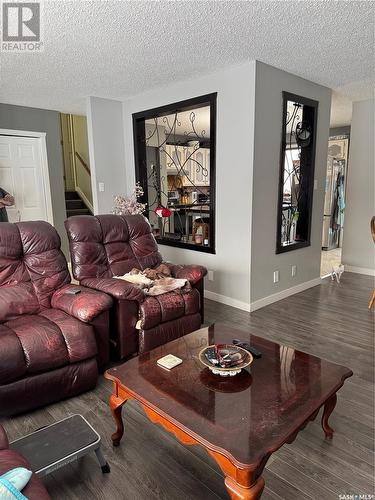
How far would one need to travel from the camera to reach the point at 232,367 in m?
1.63

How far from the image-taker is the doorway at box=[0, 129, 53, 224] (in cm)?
503

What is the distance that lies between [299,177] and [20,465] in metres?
4.22

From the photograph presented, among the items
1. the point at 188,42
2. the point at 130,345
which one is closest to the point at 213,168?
the point at 188,42

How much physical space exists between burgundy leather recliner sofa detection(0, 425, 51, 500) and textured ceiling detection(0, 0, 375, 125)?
97.9 inches

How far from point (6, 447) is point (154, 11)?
259cm

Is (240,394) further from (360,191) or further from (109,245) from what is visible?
(360,191)

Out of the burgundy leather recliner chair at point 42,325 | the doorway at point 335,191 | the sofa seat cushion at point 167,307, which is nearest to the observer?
the burgundy leather recliner chair at point 42,325

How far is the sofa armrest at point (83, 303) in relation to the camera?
2.27 meters

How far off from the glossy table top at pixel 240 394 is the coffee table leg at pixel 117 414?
0.14m

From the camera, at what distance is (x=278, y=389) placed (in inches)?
61.2

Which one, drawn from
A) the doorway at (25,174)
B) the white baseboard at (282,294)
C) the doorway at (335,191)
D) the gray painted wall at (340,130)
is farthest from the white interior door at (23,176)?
the gray painted wall at (340,130)

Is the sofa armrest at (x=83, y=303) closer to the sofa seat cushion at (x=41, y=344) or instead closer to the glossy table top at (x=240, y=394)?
the sofa seat cushion at (x=41, y=344)

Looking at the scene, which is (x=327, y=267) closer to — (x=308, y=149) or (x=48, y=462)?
(x=308, y=149)

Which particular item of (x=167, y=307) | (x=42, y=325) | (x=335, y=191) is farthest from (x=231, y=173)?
(x=335, y=191)
